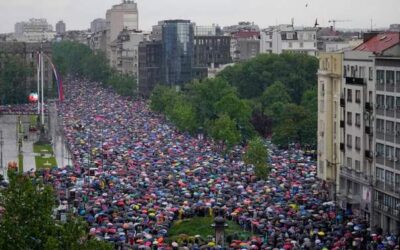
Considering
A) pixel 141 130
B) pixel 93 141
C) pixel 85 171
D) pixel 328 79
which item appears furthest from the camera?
pixel 141 130

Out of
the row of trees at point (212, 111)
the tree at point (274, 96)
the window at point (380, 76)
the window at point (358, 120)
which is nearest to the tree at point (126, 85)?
the row of trees at point (212, 111)

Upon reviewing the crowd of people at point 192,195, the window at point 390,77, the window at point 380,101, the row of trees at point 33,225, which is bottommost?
the crowd of people at point 192,195

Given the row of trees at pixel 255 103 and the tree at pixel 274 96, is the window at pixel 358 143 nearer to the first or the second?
the row of trees at pixel 255 103

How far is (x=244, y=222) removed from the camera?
62.4 meters

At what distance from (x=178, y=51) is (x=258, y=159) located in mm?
95234

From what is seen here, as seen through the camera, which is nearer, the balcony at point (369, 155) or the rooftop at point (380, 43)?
the rooftop at point (380, 43)

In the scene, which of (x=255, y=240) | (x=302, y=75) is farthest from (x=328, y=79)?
(x=302, y=75)

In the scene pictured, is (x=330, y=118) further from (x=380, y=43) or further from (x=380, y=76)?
(x=380, y=76)

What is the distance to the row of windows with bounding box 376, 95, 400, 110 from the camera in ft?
199

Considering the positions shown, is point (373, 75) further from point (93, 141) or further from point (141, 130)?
point (141, 130)

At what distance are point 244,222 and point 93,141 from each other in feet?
145

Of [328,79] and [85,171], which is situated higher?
[328,79]

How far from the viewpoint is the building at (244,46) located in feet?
582

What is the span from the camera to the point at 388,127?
203 ft
